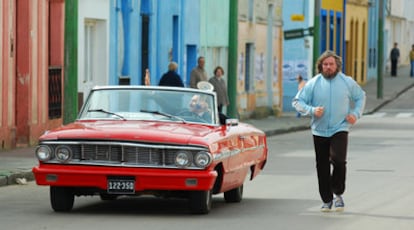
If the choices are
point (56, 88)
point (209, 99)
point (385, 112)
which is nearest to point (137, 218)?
point (209, 99)

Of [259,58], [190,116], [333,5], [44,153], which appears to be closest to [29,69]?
[190,116]

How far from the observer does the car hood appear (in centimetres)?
1480

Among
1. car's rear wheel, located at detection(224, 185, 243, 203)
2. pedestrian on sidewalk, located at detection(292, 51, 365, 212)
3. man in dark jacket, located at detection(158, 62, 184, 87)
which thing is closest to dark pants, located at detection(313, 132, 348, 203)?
pedestrian on sidewalk, located at detection(292, 51, 365, 212)

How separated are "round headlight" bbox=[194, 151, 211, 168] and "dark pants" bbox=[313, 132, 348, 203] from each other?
147cm

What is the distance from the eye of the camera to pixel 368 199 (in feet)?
57.7

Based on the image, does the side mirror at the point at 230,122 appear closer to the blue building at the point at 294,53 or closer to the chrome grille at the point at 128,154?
the chrome grille at the point at 128,154

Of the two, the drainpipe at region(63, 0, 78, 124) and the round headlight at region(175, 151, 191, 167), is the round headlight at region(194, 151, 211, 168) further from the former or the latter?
the drainpipe at region(63, 0, 78, 124)

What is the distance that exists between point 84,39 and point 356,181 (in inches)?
501

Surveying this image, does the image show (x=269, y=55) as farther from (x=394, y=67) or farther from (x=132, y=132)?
(x=132, y=132)

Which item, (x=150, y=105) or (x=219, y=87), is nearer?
(x=150, y=105)

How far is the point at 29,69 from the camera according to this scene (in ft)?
93.8

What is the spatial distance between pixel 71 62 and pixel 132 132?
10.2 metres

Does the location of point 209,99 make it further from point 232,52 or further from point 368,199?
point 232,52

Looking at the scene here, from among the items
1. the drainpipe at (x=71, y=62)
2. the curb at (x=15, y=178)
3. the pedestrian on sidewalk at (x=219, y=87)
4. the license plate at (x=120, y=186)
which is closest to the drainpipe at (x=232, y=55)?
the pedestrian on sidewalk at (x=219, y=87)
